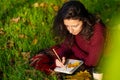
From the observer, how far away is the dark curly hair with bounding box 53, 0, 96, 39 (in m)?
3.41

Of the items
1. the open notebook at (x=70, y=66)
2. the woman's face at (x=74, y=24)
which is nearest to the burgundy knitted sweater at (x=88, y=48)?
the open notebook at (x=70, y=66)

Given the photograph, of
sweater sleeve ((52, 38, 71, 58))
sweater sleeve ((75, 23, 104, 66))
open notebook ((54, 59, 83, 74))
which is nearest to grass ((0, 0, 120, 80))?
open notebook ((54, 59, 83, 74))

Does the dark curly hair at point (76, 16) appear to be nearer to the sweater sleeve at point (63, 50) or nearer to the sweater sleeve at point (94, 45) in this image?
the sweater sleeve at point (94, 45)

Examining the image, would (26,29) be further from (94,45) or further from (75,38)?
(94,45)

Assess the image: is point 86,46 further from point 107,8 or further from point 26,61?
point 107,8

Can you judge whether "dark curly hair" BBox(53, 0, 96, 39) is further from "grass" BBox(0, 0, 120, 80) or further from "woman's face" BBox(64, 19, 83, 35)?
"grass" BBox(0, 0, 120, 80)

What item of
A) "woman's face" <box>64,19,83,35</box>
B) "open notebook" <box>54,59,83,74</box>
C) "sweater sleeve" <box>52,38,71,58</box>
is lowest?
"open notebook" <box>54,59,83,74</box>

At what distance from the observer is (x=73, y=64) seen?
12.1 ft

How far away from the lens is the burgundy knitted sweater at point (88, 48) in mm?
3617

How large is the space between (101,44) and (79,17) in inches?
18.3

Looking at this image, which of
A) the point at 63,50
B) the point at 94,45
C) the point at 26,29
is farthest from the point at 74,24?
the point at 26,29

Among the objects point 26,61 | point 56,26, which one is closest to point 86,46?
point 56,26

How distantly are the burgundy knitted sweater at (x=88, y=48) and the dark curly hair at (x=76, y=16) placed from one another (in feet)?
0.25

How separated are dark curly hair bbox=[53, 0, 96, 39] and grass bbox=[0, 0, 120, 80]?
13.4 inches
